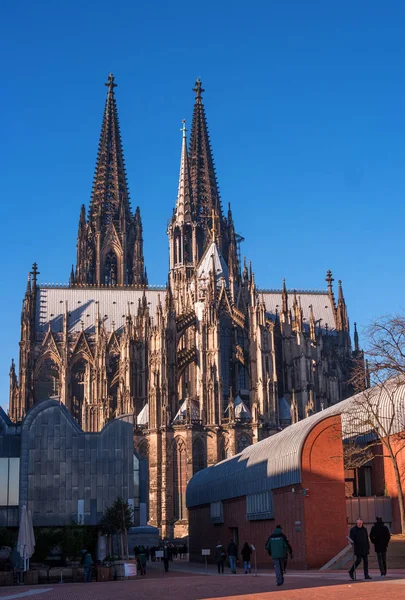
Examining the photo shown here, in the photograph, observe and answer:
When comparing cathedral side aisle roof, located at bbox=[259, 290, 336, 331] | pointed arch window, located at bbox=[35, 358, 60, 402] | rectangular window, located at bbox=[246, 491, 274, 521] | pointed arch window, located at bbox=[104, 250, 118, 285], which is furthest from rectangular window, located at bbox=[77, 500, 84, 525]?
pointed arch window, located at bbox=[104, 250, 118, 285]

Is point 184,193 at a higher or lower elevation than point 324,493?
higher

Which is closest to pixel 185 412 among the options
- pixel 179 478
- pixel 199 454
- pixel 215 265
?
pixel 199 454

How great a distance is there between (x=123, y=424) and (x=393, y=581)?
30888 millimetres

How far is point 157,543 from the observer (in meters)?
66.8

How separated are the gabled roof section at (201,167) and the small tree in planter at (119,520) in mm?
68358

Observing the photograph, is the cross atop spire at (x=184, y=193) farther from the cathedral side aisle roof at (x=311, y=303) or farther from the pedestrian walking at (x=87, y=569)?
the pedestrian walking at (x=87, y=569)

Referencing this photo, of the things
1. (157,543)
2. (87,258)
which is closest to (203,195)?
(87,258)

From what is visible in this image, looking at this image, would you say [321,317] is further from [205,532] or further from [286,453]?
[286,453]

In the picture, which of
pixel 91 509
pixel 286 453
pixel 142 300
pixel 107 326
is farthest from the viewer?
pixel 107 326

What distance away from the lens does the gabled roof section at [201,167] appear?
112 meters

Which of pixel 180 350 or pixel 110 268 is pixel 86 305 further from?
pixel 180 350

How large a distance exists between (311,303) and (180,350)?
2879 centimetres

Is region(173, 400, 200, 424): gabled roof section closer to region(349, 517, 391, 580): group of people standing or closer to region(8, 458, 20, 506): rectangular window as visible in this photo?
region(8, 458, 20, 506): rectangular window

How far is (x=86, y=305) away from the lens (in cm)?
10250
